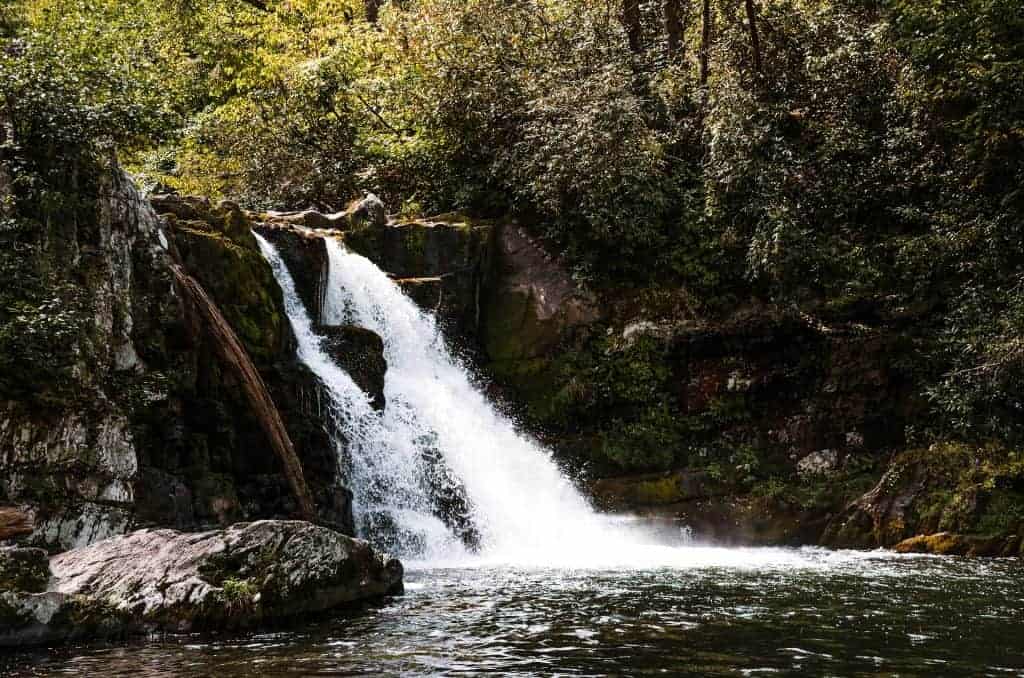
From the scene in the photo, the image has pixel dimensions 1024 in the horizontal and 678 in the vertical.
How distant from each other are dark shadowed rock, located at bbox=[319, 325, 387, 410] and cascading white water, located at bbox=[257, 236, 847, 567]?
0.57 ft

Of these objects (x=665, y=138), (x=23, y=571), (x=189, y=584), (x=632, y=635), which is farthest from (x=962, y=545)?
(x=23, y=571)

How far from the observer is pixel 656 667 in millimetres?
5988

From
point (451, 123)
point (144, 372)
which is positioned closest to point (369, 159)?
point (451, 123)

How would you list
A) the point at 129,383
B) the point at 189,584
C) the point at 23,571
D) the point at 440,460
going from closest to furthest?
the point at 23,571
the point at 189,584
the point at 129,383
the point at 440,460

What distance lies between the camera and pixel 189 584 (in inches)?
300

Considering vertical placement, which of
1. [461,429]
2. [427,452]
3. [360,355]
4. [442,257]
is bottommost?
[427,452]

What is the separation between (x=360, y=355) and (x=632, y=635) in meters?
9.34

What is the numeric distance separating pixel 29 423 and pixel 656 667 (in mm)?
7312

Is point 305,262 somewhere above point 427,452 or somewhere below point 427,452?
above

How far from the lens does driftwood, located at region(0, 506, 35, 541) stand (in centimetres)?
884

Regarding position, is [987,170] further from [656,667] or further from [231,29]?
[231,29]

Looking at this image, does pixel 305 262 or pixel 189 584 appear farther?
pixel 305 262

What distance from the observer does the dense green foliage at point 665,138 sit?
50.0 ft

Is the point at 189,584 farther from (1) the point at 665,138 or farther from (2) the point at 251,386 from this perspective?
(1) the point at 665,138
